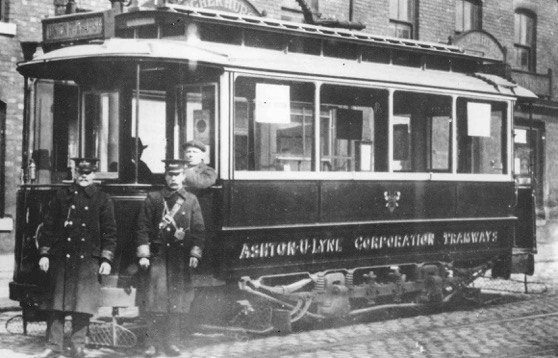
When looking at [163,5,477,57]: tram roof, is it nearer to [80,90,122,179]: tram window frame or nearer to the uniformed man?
[80,90,122,179]: tram window frame

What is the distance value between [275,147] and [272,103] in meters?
0.66

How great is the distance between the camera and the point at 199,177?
8.67 meters

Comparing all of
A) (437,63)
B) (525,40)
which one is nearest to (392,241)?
(437,63)

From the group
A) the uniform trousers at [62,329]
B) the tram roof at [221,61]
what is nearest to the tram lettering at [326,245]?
the tram roof at [221,61]

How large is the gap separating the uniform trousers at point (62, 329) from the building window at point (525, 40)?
636 inches

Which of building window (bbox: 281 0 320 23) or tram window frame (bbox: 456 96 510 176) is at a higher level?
building window (bbox: 281 0 320 23)

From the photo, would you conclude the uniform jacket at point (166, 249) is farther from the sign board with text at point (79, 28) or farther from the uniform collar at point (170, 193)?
the sign board with text at point (79, 28)

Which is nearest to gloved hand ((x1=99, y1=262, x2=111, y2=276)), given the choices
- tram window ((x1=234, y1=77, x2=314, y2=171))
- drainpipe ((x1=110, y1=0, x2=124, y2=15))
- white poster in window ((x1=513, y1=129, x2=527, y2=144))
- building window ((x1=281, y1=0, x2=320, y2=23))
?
tram window ((x1=234, y1=77, x2=314, y2=171))

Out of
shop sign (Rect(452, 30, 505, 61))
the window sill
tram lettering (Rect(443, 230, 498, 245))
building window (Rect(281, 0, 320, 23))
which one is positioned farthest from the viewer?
shop sign (Rect(452, 30, 505, 61))

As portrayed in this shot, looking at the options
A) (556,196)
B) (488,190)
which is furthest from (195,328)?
(556,196)

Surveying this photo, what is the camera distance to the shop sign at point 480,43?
2050 centimetres

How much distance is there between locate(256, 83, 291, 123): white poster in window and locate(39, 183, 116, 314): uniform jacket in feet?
6.41

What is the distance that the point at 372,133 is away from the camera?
10.9 meters

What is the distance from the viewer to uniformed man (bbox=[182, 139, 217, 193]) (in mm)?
8633
